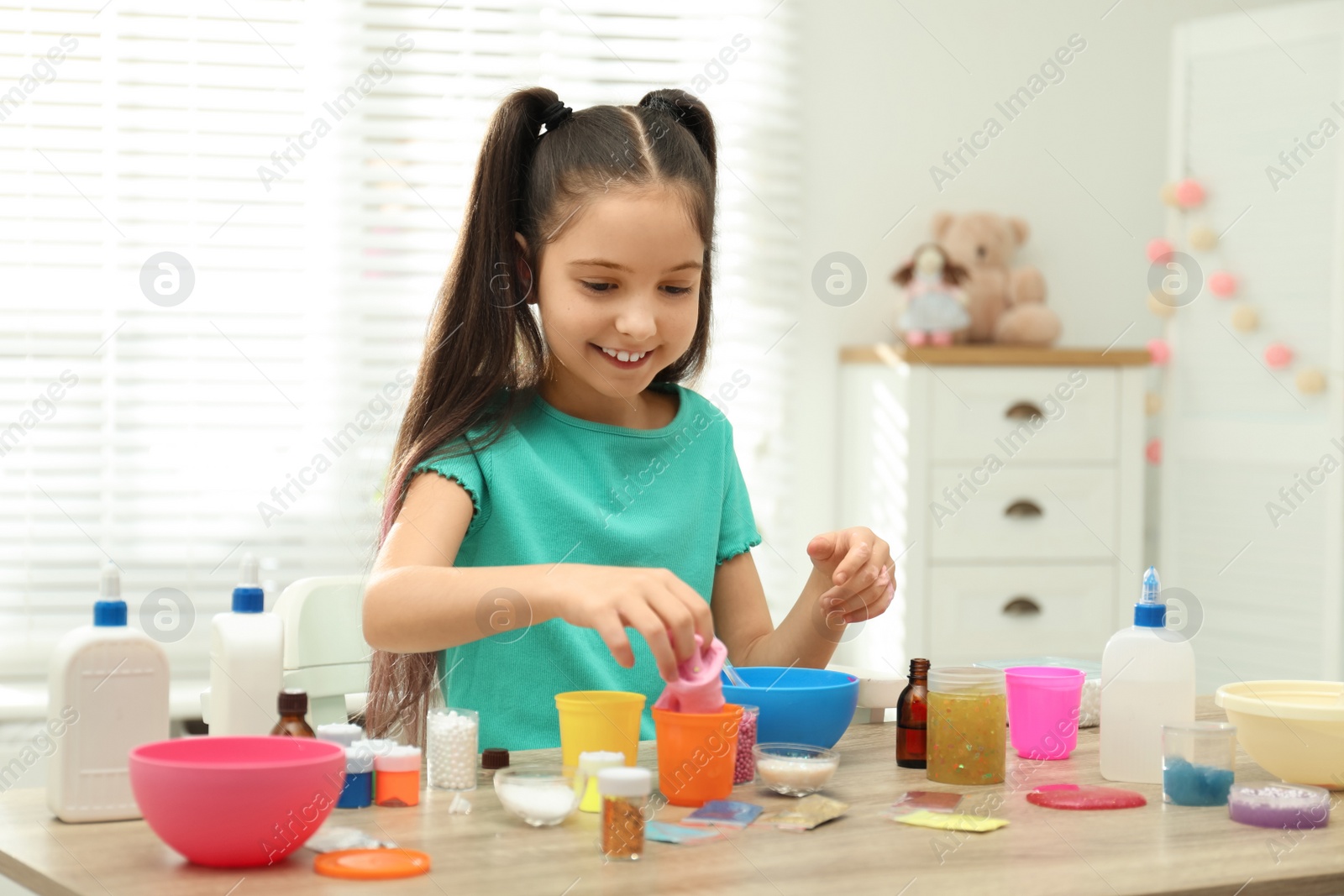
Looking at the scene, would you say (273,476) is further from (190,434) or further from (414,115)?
(414,115)

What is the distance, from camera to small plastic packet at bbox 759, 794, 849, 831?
3.41 feet

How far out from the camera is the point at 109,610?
1052 mm

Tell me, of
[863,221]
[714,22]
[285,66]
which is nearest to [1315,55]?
[863,221]

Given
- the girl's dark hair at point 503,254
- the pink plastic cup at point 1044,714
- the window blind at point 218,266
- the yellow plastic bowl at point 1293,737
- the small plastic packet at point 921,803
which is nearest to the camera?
the small plastic packet at point 921,803

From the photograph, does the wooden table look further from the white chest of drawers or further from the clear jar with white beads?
the white chest of drawers

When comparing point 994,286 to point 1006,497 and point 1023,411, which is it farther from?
point 1006,497

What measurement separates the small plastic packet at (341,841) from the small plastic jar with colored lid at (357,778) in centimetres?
7

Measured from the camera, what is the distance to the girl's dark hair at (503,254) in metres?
1.49

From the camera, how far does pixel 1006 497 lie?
335 cm

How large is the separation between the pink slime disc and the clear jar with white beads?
Result: 0.45 m

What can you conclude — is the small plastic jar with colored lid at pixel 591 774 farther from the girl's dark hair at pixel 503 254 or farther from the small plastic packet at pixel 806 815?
the girl's dark hair at pixel 503 254

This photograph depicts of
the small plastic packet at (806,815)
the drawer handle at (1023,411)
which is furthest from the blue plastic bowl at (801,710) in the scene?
the drawer handle at (1023,411)

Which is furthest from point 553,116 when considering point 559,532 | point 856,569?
point 856,569

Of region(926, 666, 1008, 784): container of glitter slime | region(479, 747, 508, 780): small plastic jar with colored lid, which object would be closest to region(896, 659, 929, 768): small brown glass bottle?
region(926, 666, 1008, 784): container of glitter slime
